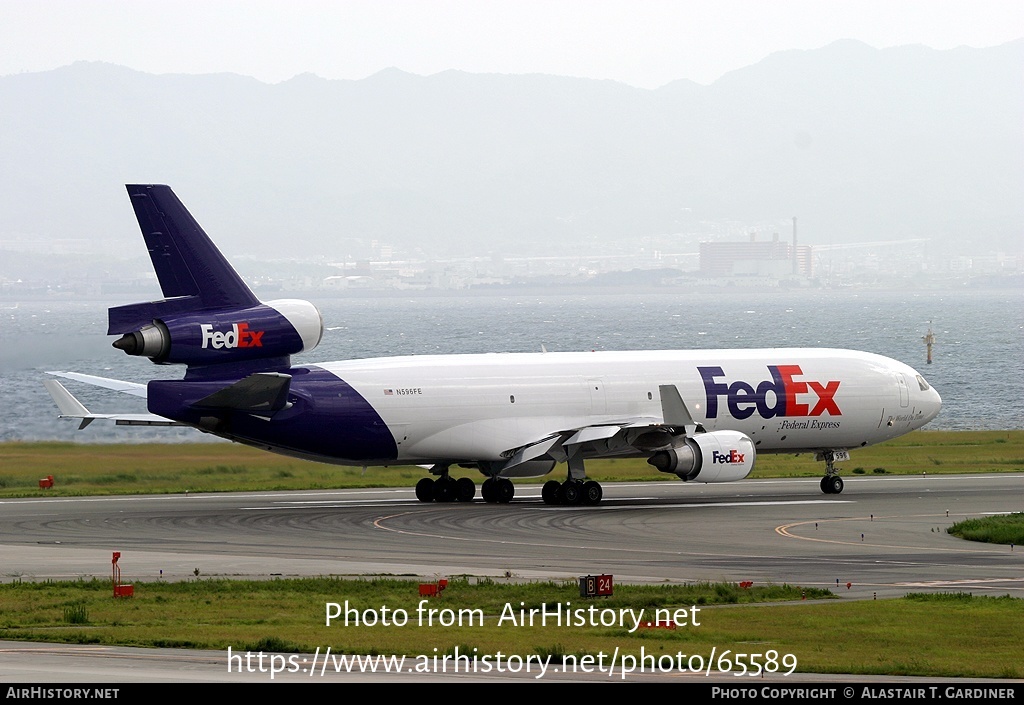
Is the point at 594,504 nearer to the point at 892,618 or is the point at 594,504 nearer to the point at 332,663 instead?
the point at 892,618

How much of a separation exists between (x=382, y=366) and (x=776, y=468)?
24.5 metres

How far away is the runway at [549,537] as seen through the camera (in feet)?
107

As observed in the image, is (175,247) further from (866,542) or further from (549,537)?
(866,542)

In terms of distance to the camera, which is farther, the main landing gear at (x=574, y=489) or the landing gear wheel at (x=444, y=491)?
the landing gear wheel at (x=444, y=491)

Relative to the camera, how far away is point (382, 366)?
49906mm

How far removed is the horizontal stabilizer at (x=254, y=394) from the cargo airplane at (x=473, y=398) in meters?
0.06

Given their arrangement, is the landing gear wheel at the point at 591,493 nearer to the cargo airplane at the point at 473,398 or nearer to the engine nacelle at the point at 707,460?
the cargo airplane at the point at 473,398

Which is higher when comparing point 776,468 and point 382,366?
point 382,366

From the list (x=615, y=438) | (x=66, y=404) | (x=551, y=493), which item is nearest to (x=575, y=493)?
(x=551, y=493)

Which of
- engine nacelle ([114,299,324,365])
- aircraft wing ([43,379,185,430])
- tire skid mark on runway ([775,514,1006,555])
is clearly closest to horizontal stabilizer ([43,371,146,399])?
aircraft wing ([43,379,185,430])

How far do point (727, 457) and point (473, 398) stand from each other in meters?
8.68

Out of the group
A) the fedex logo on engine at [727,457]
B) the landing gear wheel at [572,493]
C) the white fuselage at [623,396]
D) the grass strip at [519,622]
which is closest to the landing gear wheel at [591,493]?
the landing gear wheel at [572,493]

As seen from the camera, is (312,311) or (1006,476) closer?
(312,311)
